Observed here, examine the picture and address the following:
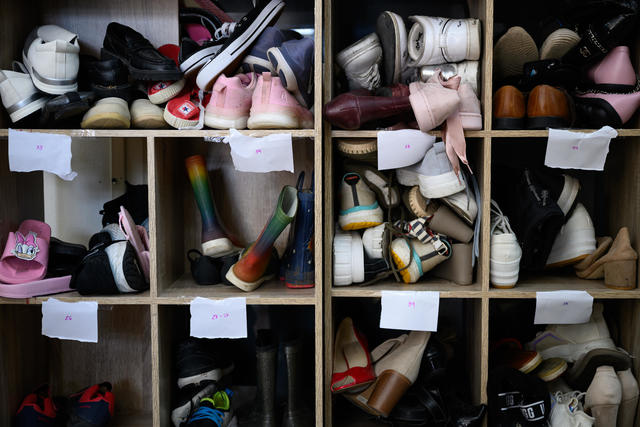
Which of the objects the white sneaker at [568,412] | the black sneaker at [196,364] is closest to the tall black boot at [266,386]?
the black sneaker at [196,364]

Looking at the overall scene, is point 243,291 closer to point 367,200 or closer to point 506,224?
point 367,200

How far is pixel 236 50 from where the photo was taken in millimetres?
1325

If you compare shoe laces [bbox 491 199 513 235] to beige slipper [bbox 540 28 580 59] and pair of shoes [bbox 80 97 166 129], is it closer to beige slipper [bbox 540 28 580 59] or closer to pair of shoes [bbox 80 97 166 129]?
beige slipper [bbox 540 28 580 59]

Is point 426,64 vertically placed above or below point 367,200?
above

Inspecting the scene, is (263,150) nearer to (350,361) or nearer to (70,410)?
(350,361)

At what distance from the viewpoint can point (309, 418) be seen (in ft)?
4.59

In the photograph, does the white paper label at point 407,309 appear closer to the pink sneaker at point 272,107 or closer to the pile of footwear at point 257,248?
the pile of footwear at point 257,248

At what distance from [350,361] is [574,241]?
2.23ft

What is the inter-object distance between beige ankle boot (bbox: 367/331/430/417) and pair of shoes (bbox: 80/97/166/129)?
0.87m

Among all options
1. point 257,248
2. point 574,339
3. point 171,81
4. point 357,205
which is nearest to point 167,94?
point 171,81

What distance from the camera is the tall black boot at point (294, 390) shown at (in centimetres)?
140

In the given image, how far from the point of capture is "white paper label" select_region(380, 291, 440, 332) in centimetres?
129

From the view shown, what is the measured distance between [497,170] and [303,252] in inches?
23.9

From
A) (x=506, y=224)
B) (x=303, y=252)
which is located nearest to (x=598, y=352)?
(x=506, y=224)
